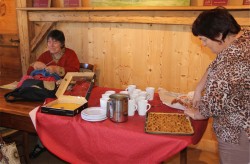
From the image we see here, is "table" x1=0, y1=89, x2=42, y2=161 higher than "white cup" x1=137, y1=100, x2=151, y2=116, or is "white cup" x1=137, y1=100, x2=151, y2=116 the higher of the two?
"white cup" x1=137, y1=100, x2=151, y2=116

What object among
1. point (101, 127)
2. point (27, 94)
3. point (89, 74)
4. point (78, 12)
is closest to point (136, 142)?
point (101, 127)

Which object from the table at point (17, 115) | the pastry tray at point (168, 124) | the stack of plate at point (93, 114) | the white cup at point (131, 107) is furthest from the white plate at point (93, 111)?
the table at point (17, 115)

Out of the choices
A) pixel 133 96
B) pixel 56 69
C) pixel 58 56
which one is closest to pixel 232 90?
pixel 133 96

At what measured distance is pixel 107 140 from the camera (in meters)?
1.55

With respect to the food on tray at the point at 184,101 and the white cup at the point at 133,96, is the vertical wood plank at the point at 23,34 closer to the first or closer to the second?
the white cup at the point at 133,96

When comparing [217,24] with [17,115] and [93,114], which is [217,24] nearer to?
[93,114]

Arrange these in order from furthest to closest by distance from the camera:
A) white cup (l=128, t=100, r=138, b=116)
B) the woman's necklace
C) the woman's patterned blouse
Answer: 1. the woman's necklace
2. white cup (l=128, t=100, r=138, b=116)
3. the woman's patterned blouse

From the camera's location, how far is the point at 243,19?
2436mm

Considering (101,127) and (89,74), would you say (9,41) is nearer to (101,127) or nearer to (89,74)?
(89,74)

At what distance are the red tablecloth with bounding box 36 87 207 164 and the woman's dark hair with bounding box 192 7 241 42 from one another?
58 centimetres

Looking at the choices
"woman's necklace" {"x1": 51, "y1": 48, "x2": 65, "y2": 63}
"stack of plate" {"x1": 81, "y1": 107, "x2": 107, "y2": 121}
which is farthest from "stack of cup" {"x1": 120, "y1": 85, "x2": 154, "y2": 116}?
"woman's necklace" {"x1": 51, "y1": 48, "x2": 65, "y2": 63}

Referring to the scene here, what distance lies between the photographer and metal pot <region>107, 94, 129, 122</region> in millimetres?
1572

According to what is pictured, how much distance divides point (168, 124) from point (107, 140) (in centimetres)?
39

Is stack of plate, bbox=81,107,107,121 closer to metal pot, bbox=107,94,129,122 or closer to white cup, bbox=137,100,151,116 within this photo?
metal pot, bbox=107,94,129,122
